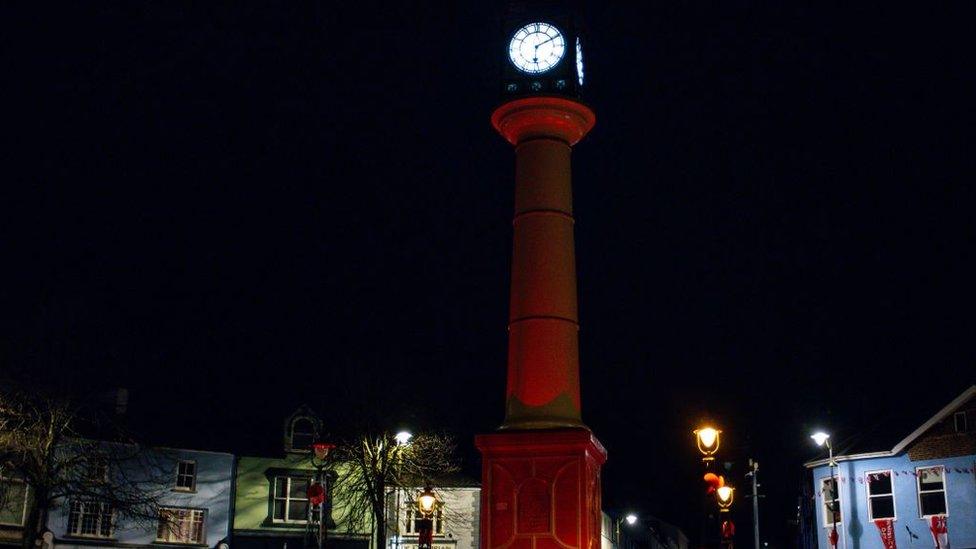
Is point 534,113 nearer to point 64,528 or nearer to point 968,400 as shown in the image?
point 968,400

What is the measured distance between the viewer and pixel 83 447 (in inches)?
1716

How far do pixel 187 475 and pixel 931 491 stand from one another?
31.6 meters

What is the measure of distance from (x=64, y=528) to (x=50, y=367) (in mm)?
13428

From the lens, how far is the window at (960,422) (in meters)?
42.3

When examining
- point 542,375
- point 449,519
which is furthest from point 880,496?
point 542,375

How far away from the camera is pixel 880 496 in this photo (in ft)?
146

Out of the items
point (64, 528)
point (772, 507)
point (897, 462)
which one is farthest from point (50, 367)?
point (772, 507)

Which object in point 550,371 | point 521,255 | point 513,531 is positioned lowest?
point 513,531

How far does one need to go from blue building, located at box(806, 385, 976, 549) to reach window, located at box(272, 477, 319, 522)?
24144 millimetres

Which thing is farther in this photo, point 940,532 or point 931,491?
point 931,491

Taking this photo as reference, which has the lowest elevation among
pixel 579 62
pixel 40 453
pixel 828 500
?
pixel 40 453

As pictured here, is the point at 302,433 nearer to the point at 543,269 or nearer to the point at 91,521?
the point at 91,521

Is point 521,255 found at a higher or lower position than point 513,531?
higher

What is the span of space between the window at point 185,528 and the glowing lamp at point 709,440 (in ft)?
104
